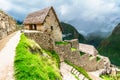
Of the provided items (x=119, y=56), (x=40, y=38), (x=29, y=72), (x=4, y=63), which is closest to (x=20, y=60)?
(x=4, y=63)

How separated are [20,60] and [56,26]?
3217 centimetres

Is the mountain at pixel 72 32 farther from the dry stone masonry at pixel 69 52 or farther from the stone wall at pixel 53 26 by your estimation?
the stone wall at pixel 53 26

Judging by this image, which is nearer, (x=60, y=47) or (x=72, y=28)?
(x=60, y=47)

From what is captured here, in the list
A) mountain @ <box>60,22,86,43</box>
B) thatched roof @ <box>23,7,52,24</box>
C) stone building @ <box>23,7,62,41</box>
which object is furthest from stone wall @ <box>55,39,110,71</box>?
mountain @ <box>60,22,86,43</box>

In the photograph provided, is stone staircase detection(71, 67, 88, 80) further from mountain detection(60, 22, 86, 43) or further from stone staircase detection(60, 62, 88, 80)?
mountain detection(60, 22, 86, 43)

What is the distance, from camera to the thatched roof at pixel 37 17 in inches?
2100

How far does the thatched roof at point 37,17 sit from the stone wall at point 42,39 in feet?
29.6

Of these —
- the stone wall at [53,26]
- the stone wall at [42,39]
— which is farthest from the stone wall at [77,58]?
the stone wall at [42,39]

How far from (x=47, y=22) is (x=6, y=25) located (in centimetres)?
817

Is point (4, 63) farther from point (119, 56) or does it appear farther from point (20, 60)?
point (119, 56)

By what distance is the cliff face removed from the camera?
4623 cm

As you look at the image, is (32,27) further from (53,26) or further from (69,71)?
(69,71)

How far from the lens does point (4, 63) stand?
24.2 meters

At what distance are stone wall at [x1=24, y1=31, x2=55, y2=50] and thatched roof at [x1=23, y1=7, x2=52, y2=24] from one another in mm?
9021
